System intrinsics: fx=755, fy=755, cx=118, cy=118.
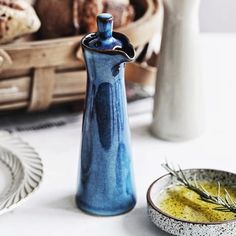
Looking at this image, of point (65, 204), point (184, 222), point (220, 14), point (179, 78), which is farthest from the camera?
point (220, 14)

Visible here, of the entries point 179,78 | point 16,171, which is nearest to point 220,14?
point 179,78

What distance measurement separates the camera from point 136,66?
1.03 m

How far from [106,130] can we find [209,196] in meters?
0.13

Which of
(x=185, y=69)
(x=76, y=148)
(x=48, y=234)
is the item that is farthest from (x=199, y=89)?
(x=48, y=234)

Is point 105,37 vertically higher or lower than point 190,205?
higher

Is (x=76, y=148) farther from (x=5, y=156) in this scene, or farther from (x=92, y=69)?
(x=92, y=69)

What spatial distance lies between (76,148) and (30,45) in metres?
0.14

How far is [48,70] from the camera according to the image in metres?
0.97

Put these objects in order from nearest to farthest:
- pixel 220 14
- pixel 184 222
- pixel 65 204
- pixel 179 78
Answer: pixel 184 222 → pixel 65 204 → pixel 179 78 → pixel 220 14

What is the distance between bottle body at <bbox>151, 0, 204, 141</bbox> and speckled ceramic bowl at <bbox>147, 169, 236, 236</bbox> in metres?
0.16

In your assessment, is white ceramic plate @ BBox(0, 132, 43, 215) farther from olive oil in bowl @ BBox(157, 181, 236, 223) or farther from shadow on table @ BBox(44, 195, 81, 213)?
olive oil in bowl @ BBox(157, 181, 236, 223)

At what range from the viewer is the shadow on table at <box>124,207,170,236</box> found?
785 millimetres

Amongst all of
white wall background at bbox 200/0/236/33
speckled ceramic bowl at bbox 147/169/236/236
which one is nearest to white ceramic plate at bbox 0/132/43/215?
speckled ceramic bowl at bbox 147/169/236/236

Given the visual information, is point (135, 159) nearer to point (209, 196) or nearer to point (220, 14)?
point (209, 196)
